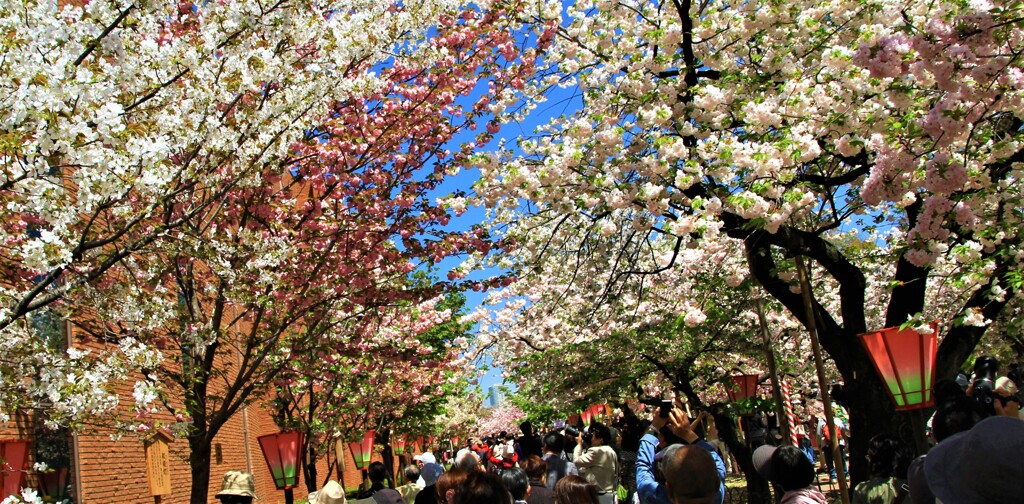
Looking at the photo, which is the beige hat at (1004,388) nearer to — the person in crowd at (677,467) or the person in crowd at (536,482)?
the person in crowd at (677,467)

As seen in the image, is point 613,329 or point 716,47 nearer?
point 716,47

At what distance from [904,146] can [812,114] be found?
5.72ft

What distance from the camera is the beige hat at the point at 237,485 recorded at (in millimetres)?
5766

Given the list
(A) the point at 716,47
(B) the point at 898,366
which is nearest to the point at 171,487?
(A) the point at 716,47

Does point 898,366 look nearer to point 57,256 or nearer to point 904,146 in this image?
point 904,146

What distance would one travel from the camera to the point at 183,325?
26.6 feet

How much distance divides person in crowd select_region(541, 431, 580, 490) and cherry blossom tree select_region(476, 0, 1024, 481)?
90.6 inches

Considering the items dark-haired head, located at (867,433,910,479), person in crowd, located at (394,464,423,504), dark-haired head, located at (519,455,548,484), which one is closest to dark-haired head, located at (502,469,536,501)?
dark-haired head, located at (519,455,548,484)

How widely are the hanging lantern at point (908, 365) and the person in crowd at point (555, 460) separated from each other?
391 centimetres

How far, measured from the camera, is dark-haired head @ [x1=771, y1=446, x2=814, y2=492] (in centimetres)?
428

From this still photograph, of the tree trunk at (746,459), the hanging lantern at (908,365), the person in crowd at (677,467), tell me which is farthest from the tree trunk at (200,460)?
the tree trunk at (746,459)

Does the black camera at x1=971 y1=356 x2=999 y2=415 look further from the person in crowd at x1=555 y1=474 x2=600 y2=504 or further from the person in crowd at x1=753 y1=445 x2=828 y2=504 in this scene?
the person in crowd at x1=555 y1=474 x2=600 y2=504

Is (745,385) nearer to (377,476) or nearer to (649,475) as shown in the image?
(377,476)

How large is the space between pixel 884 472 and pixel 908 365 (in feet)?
3.12
